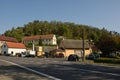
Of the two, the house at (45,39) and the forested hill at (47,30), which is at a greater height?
the forested hill at (47,30)

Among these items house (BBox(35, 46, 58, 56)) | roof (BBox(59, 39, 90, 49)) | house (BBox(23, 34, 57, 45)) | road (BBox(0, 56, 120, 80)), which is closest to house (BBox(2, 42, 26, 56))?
house (BBox(35, 46, 58, 56))

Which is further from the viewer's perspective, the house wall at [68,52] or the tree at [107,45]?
the house wall at [68,52]

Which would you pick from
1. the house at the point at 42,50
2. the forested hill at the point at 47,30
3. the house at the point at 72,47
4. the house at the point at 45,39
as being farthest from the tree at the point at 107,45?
the forested hill at the point at 47,30

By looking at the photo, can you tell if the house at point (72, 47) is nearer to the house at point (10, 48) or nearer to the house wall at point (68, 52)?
the house wall at point (68, 52)

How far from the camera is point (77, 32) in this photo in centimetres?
18838

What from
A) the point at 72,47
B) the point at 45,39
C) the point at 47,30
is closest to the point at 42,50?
the point at 72,47

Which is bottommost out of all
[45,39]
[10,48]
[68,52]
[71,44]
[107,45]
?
[68,52]

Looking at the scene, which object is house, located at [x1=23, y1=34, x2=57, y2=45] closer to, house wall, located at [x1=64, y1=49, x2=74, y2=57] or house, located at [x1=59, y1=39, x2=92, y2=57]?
house, located at [x1=59, y1=39, x2=92, y2=57]

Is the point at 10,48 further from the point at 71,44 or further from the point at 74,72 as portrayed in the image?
the point at 74,72

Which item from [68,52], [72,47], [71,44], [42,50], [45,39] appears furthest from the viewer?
[45,39]

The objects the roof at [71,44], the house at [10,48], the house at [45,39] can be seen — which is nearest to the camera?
the roof at [71,44]

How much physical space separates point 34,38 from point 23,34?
18348mm

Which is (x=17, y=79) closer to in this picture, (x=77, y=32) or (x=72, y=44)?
(x=72, y=44)

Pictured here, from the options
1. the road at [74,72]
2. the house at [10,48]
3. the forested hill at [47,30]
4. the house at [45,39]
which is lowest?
the road at [74,72]
